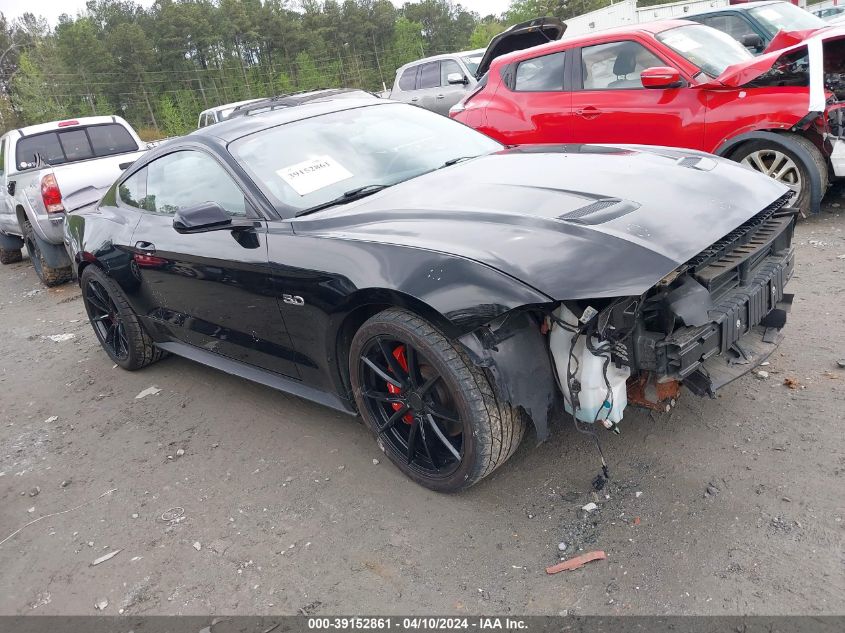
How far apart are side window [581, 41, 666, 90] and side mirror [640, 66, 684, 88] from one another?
285 mm

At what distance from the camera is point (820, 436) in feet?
9.14

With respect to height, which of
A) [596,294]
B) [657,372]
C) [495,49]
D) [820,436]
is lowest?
[820,436]

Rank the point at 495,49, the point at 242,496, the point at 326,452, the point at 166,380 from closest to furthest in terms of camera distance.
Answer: the point at 242,496 → the point at 326,452 → the point at 166,380 → the point at 495,49

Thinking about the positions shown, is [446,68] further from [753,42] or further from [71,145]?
[71,145]

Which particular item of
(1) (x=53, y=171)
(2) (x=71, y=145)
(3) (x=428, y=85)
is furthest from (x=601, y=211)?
(3) (x=428, y=85)

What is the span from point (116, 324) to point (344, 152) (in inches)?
95.8

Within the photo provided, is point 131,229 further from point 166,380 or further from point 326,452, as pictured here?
point 326,452

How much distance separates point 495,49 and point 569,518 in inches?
336

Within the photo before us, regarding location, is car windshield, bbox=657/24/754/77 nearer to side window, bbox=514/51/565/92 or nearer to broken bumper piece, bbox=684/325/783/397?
side window, bbox=514/51/565/92

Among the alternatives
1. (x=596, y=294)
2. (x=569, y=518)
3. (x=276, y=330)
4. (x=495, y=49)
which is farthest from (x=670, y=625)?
(x=495, y=49)

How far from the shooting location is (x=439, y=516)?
273 cm

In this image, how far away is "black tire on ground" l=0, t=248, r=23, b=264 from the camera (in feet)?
34.2

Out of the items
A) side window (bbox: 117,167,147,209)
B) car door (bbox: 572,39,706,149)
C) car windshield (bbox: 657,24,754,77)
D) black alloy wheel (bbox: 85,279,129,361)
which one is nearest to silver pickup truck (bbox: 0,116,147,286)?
black alloy wheel (bbox: 85,279,129,361)

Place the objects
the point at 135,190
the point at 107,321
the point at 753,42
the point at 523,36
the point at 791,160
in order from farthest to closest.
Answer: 1. the point at 523,36
2. the point at 753,42
3. the point at 791,160
4. the point at 107,321
5. the point at 135,190
